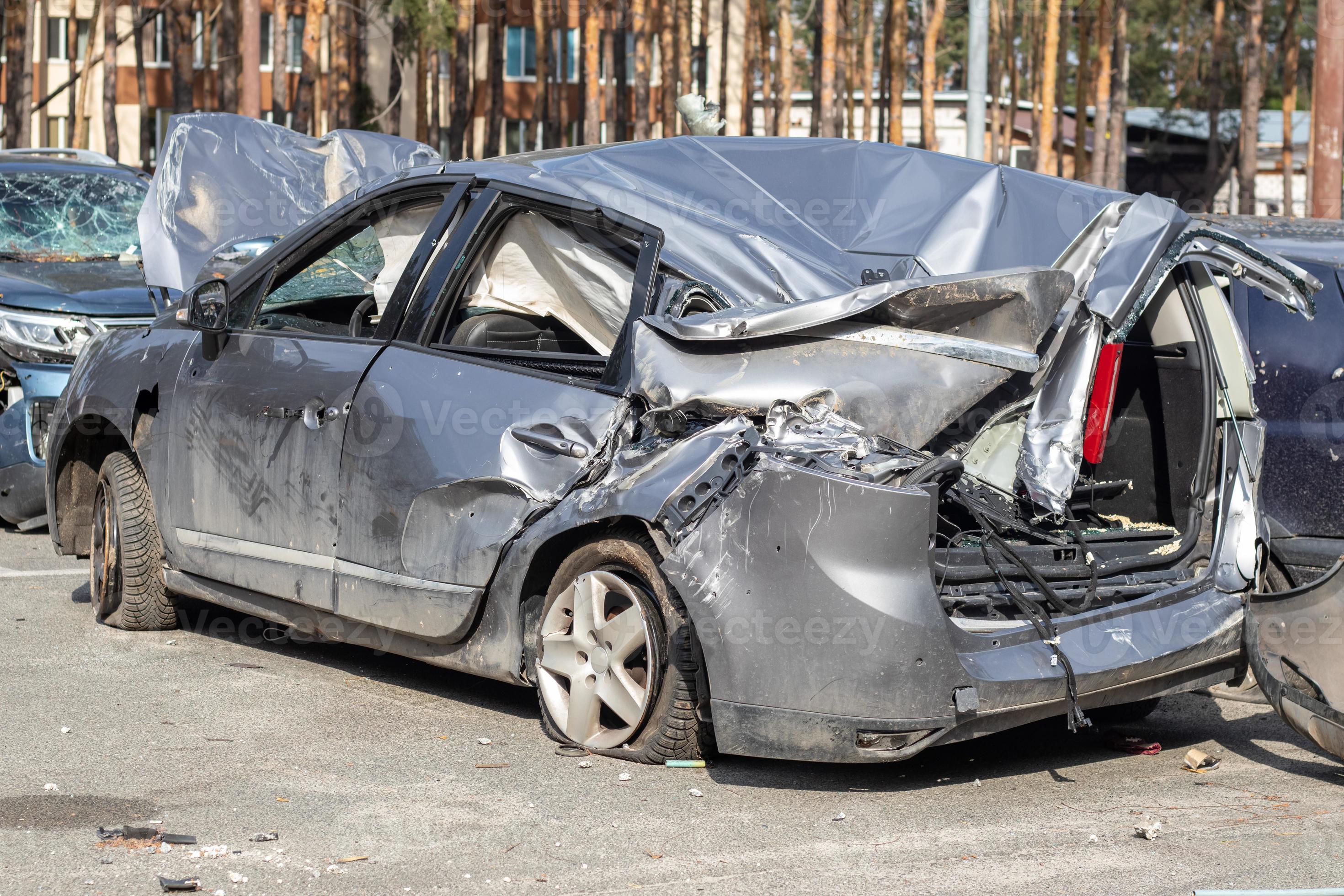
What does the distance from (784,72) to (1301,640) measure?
130 ft

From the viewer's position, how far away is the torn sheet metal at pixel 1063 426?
495 cm

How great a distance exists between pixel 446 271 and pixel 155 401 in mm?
1708

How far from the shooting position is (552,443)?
487 centimetres

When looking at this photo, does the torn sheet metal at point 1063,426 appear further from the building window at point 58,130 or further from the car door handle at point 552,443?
the building window at point 58,130

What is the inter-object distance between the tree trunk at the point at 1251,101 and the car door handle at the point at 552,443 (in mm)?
37216

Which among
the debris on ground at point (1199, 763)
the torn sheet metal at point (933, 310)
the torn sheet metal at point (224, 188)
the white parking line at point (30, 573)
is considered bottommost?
the white parking line at point (30, 573)

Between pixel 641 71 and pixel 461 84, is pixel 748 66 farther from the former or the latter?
pixel 641 71

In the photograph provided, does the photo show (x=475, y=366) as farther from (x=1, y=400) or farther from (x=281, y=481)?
(x=1, y=400)

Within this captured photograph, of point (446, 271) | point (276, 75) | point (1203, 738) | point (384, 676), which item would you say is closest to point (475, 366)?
point (446, 271)

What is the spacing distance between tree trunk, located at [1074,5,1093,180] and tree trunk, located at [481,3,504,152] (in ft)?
53.4

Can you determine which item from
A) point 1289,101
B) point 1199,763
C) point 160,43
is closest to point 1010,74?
point 1289,101

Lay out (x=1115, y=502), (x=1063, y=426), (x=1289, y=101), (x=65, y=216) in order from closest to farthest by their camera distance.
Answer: (x=1063, y=426)
(x=1115, y=502)
(x=65, y=216)
(x=1289, y=101)

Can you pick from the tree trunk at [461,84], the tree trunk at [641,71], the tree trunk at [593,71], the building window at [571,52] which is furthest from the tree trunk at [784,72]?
the building window at [571,52]

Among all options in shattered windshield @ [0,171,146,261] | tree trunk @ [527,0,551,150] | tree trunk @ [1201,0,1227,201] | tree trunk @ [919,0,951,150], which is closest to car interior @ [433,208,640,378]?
shattered windshield @ [0,171,146,261]
